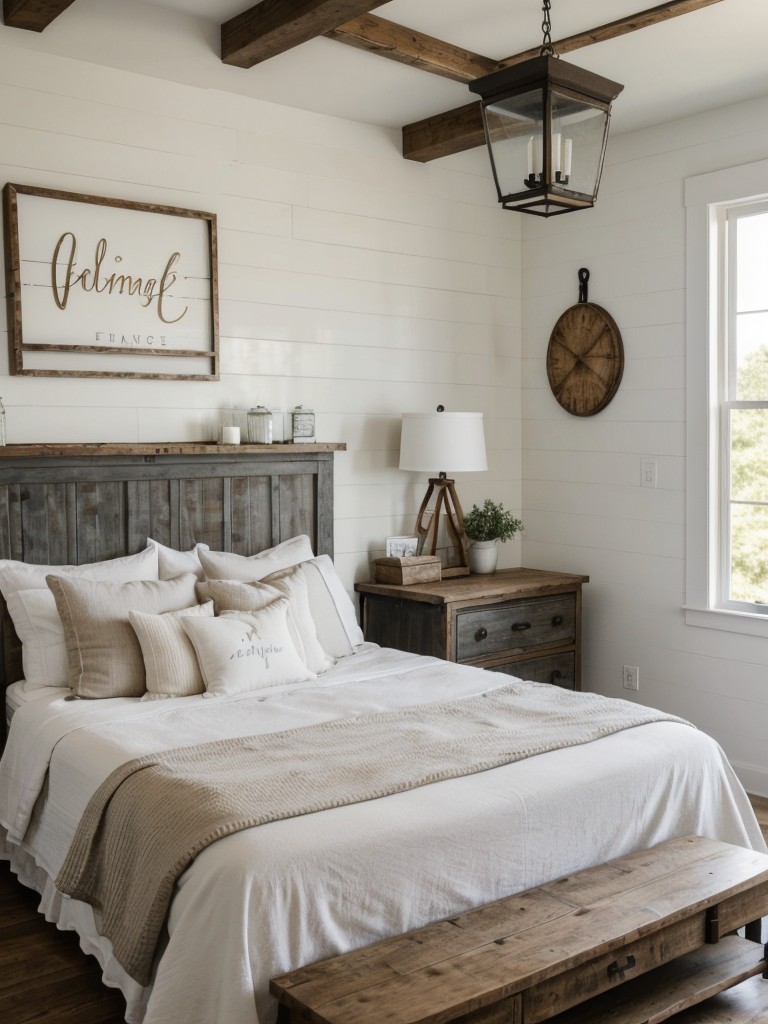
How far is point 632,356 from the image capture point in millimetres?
4484

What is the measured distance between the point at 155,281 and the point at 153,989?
2.48 metres

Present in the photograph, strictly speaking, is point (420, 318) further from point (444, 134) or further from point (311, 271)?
point (444, 134)

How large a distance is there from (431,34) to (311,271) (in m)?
1.07

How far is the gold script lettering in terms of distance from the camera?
3422mm

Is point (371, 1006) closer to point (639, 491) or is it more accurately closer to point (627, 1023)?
point (627, 1023)

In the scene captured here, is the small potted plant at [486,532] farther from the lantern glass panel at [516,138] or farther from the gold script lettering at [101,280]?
the lantern glass panel at [516,138]

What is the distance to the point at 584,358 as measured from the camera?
4.68 metres

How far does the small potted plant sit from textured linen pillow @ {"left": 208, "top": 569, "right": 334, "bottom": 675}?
129 centimetres

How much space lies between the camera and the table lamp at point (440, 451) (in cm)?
425

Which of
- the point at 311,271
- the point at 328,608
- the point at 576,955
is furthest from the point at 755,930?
the point at 311,271

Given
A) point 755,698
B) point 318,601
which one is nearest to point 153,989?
point 318,601

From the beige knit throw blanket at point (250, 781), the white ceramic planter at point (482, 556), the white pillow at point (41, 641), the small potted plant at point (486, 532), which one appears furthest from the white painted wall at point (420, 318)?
the beige knit throw blanket at point (250, 781)

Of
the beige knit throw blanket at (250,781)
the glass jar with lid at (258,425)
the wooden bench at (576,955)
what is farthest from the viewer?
the glass jar with lid at (258,425)

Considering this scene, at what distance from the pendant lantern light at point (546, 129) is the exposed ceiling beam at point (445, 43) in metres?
0.95
